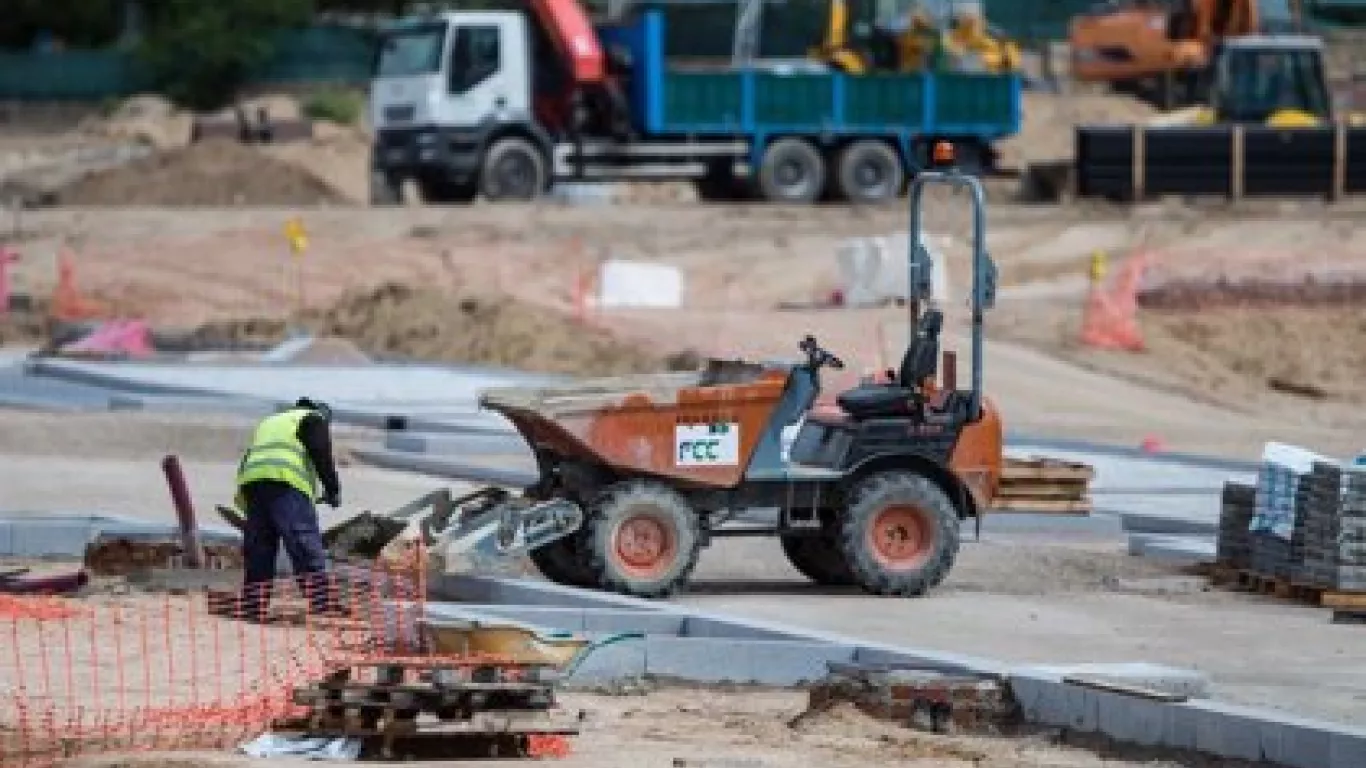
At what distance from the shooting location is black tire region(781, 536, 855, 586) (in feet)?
61.1

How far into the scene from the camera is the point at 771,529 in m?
18.7

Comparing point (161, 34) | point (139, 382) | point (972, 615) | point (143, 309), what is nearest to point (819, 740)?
point (972, 615)

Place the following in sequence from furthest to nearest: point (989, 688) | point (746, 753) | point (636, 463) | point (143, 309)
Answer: point (143, 309), point (636, 463), point (989, 688), point (746, 753)

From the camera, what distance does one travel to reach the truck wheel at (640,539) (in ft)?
58.6

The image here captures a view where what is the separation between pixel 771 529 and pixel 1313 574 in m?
2.96

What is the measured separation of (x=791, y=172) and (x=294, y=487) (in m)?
31.4

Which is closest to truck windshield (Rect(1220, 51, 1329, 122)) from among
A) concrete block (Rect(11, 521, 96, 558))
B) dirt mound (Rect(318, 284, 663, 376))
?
dirt mound (Rect(318, 284, 663, 376))

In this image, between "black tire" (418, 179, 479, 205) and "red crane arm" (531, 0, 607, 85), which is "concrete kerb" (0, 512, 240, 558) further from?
"black tire" (418, 179, 479, 205)

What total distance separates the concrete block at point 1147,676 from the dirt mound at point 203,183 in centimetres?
3507

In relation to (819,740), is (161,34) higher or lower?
higher

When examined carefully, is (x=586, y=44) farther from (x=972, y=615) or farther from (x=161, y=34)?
(x=972, y=615)

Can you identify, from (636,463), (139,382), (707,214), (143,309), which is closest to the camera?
(636,463)

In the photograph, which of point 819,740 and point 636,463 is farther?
point 636,463

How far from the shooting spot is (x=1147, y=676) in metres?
14.2
